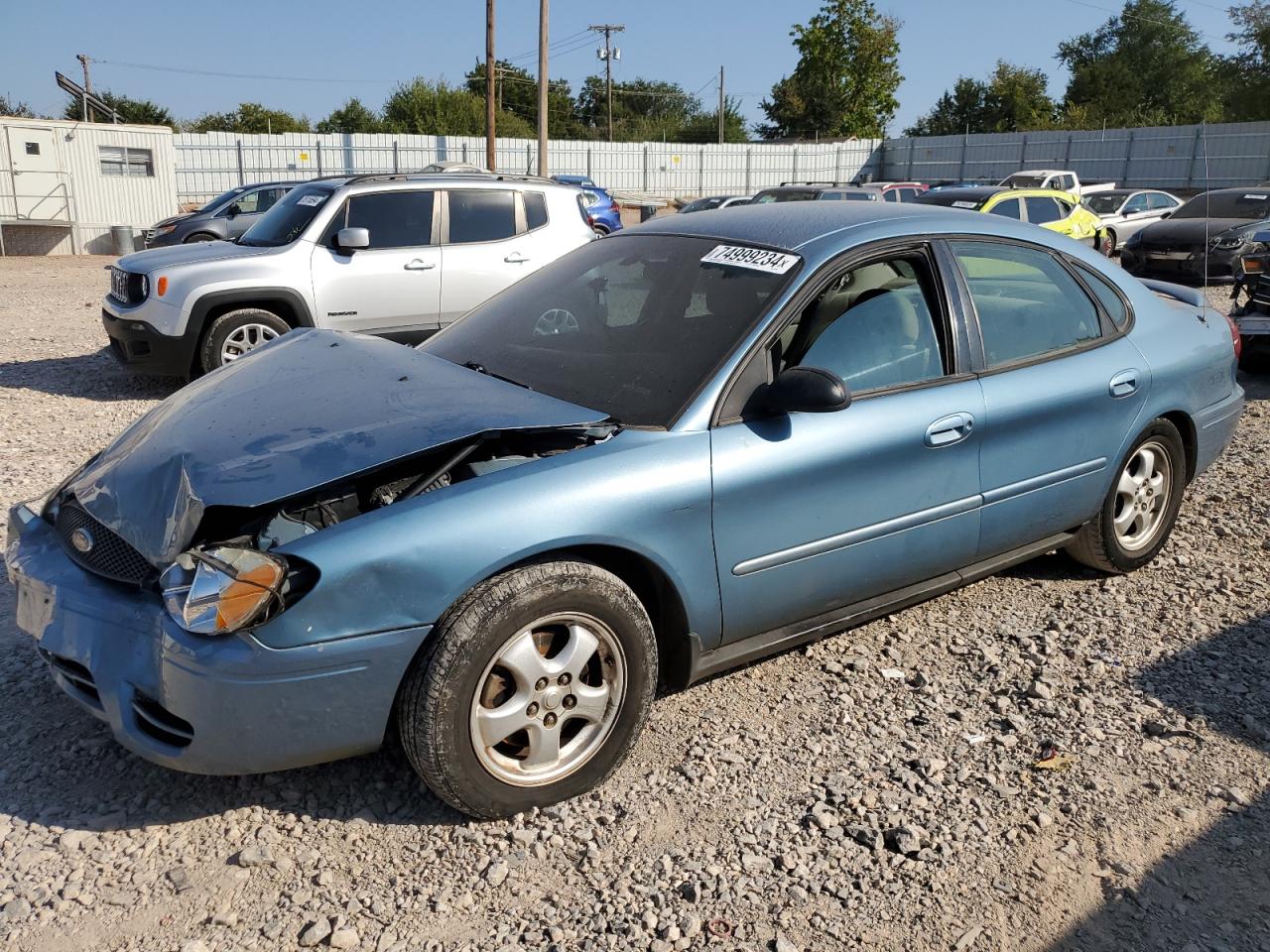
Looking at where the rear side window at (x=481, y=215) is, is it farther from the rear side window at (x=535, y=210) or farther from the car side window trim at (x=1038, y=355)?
the car side window trim at (x=1038, y=355)

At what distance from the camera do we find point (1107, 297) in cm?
445

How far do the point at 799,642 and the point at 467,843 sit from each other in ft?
4.23

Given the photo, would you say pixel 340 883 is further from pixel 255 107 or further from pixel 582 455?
pixel 255 107

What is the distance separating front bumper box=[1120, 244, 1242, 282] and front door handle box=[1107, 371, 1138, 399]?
498 inches

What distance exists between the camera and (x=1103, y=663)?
12.9ft

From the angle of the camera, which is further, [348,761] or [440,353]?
[440,353]

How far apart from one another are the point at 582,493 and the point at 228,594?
96 centimetres

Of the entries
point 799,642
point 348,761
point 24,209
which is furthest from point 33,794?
point 24,209

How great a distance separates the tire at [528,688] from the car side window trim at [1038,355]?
175 cm

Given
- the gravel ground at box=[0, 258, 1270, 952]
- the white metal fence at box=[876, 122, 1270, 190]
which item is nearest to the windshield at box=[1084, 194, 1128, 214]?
the white metal fence at box=[876, 122, 1270, 190]

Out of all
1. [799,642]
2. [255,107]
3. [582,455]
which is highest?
[255,107]

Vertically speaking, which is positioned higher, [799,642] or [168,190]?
[168,190]

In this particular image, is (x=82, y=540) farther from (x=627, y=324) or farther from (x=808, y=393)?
(x=808, y=393)

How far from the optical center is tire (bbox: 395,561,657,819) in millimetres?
2727
